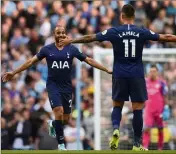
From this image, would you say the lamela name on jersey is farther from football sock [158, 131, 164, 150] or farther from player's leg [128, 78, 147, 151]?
football sock [158, 131, 164, 150]

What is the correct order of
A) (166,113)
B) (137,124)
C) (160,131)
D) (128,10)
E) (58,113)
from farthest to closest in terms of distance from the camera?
(166,113) < (160,131) < (58,113) < (137,124) < (128,10)

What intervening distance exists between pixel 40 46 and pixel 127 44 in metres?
12.2

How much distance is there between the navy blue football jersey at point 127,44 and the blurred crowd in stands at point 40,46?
745cm

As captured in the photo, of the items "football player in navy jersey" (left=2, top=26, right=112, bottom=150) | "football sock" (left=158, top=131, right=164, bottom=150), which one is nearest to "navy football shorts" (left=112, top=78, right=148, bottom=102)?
"football player in navy jersey" (left=2, top=26, right=112, bottom=150)

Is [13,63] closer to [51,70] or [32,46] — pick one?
[32,46]

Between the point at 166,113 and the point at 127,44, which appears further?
the point at 166,113

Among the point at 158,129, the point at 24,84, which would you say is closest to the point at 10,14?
the point at 24,84

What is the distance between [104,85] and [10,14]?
22.4ft

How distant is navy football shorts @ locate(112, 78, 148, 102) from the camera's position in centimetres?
1841

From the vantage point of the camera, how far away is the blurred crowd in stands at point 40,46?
87.7ft

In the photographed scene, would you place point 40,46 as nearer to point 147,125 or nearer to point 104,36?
point 147,125

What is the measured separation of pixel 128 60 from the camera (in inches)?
724

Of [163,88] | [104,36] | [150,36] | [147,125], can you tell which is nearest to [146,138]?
[147,125]

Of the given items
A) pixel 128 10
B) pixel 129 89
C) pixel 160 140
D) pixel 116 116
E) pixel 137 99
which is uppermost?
pixel 128 10
